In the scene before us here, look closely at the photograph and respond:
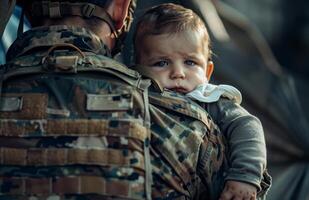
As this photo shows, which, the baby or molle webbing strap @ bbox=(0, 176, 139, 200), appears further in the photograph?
the baby

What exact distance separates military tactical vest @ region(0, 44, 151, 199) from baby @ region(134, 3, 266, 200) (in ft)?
0.69

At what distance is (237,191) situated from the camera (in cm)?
263

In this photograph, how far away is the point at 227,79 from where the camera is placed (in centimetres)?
600

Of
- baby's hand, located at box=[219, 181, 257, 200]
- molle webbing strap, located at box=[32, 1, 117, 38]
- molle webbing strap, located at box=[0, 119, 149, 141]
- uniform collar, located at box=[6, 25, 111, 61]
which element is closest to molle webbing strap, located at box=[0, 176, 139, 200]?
molle webbing strap, located at box=[0, 119, 149, 141]

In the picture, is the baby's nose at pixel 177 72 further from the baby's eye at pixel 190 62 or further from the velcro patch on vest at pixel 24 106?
the velcro patch on vest at pixel 24 106

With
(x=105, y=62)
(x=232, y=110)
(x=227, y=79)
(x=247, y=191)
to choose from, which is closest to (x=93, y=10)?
(x=105, y=62)

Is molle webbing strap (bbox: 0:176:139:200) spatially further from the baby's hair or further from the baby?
the baby's hair

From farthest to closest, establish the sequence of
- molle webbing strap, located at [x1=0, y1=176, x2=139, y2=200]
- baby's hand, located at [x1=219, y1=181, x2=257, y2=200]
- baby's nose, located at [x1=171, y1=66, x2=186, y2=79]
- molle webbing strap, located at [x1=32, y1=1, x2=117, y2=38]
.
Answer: baby's nose, located at [x1=171, y1=66, x2=186, y2=79]
molle webbing strap, located at [x1=32, y1=1, x2=117, y2=38]
baby's hand, located at [x1=219, y1=181, x2=257, y2=200]
molle webbing strap, located at [x1=0, y1=176, x2=139, y2=200]

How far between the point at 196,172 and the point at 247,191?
14 centimetres

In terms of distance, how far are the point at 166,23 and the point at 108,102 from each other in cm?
55

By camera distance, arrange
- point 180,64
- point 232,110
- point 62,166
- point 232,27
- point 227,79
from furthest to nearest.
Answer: point 232,27, point 227,79, point 180,64, point 232,110, point 62,166

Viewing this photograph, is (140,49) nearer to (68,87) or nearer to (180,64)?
(180,64)

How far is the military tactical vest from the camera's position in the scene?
2.52 m

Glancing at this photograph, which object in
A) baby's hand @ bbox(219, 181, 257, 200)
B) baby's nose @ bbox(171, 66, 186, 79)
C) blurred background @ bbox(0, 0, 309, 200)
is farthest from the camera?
blurred background @ bbox(0, 0, 309, 200)
